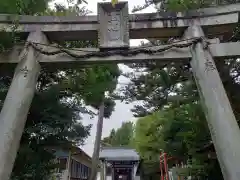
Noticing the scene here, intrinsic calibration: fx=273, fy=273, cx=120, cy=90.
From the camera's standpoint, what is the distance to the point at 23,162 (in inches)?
278

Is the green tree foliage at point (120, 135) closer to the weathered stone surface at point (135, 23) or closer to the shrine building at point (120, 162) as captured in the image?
the shrine building at point (120, 162)

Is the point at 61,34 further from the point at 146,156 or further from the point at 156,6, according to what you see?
the point at 146,156

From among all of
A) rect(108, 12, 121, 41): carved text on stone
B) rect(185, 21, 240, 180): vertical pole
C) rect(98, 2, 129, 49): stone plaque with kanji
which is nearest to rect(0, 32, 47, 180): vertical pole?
rect(98, 2, 129, 49): stone plaque with kanji

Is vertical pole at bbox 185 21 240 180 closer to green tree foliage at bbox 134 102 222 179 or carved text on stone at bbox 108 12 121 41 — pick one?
carved text on stone at bbox 108 12 121 41

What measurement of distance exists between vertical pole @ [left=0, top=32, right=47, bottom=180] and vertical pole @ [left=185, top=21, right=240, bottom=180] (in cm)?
326

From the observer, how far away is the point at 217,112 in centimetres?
476

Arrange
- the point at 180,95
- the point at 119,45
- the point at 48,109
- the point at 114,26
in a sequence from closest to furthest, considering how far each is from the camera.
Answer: the point at 119,45 → the point at 114,26 → the point at 48,109 → the point at 180,95

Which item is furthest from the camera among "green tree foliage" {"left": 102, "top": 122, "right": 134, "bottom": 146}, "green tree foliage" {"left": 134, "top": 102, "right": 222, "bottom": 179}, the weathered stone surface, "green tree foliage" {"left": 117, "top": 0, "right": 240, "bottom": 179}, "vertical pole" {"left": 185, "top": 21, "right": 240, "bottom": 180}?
"green tree foliage" {"left": 102, "top": 122, "right": 134, "bottom": 146}

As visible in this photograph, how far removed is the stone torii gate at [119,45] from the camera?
509 cm

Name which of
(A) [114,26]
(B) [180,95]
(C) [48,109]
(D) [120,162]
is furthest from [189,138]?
(D) [120,162]

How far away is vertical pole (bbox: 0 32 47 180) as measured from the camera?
4570 millimetres

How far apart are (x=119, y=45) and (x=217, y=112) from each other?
2.33m

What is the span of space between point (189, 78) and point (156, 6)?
275 centimetres

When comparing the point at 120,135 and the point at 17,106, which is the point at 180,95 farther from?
the point at 120,135
